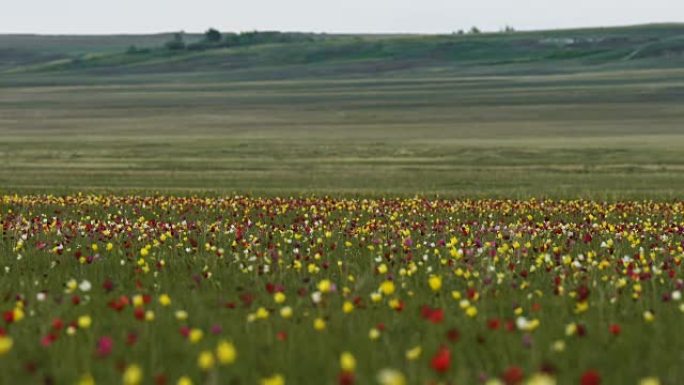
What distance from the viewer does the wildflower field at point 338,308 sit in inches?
226

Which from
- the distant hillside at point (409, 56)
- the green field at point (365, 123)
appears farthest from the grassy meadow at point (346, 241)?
the distant hillside at point (409, 56)

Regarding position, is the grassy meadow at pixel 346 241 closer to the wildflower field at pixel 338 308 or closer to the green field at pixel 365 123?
the wildflower field at pixel 338 308

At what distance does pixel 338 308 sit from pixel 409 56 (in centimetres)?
15589

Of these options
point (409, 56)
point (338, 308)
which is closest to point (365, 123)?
point (338, 308)

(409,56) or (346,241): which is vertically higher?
(346,241)

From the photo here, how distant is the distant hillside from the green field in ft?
2.25

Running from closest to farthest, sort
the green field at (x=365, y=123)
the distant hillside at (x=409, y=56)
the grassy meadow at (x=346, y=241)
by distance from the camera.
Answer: the grassy meadow at (x=346, y=241)
the green field at (x=365, y=123)
the distant hillside at (x=409, y=56)

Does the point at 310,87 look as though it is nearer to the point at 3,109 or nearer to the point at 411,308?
the point at 3,109

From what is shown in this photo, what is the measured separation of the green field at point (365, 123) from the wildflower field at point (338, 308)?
13.7 m

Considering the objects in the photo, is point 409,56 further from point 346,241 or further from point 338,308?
point 338,308

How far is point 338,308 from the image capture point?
770 centimetres

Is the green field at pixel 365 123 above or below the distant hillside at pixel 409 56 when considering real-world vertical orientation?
above

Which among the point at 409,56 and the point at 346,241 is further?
the point at 409,56

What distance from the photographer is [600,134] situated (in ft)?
184
